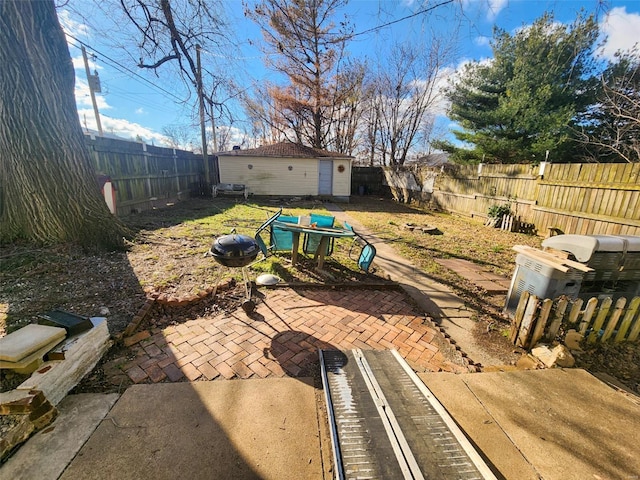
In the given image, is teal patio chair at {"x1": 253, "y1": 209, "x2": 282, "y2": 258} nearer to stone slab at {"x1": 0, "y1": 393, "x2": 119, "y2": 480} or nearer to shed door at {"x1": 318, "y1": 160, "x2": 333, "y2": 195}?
stone slab at {"x1": 0, "y1": 393, "x2": 119, "y2": 480}

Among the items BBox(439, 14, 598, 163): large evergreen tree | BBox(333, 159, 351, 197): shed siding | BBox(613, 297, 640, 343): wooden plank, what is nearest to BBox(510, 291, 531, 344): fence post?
BBox(613, 297, 640, 343): wooden plank

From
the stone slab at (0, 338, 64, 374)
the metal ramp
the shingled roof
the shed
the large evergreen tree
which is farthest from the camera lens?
the shed

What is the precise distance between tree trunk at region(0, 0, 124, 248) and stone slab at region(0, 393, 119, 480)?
323cm

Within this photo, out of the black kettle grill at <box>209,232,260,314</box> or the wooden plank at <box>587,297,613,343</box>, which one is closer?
the black kettle grill at <box>209,232,260,314</box>

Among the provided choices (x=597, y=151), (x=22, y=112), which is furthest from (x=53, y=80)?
(x=597, y=151)

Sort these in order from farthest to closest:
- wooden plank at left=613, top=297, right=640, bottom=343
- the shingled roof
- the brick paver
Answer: the shingled roof, wooden plank at left=613, top=297, right=640, bottom=343, the brick paver

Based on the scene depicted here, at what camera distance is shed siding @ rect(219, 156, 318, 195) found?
1488 cm

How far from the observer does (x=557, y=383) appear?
7.70 feet

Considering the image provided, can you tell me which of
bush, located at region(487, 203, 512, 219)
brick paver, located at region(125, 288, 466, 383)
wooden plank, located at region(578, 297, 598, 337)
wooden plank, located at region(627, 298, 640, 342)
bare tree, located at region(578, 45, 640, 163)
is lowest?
brick paver, located at region(125, 288, 466, 383)

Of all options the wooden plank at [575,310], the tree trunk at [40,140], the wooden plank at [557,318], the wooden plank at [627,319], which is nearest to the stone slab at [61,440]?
the tree trunk at [40,140]

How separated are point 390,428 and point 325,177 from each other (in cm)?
1481

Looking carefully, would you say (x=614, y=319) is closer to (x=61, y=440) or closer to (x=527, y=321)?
(x=527, y=321)

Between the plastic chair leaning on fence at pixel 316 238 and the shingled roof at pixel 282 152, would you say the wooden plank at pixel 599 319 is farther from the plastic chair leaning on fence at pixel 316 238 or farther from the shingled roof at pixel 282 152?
the shingled roof at pixel 282 152

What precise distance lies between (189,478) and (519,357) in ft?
10.0
